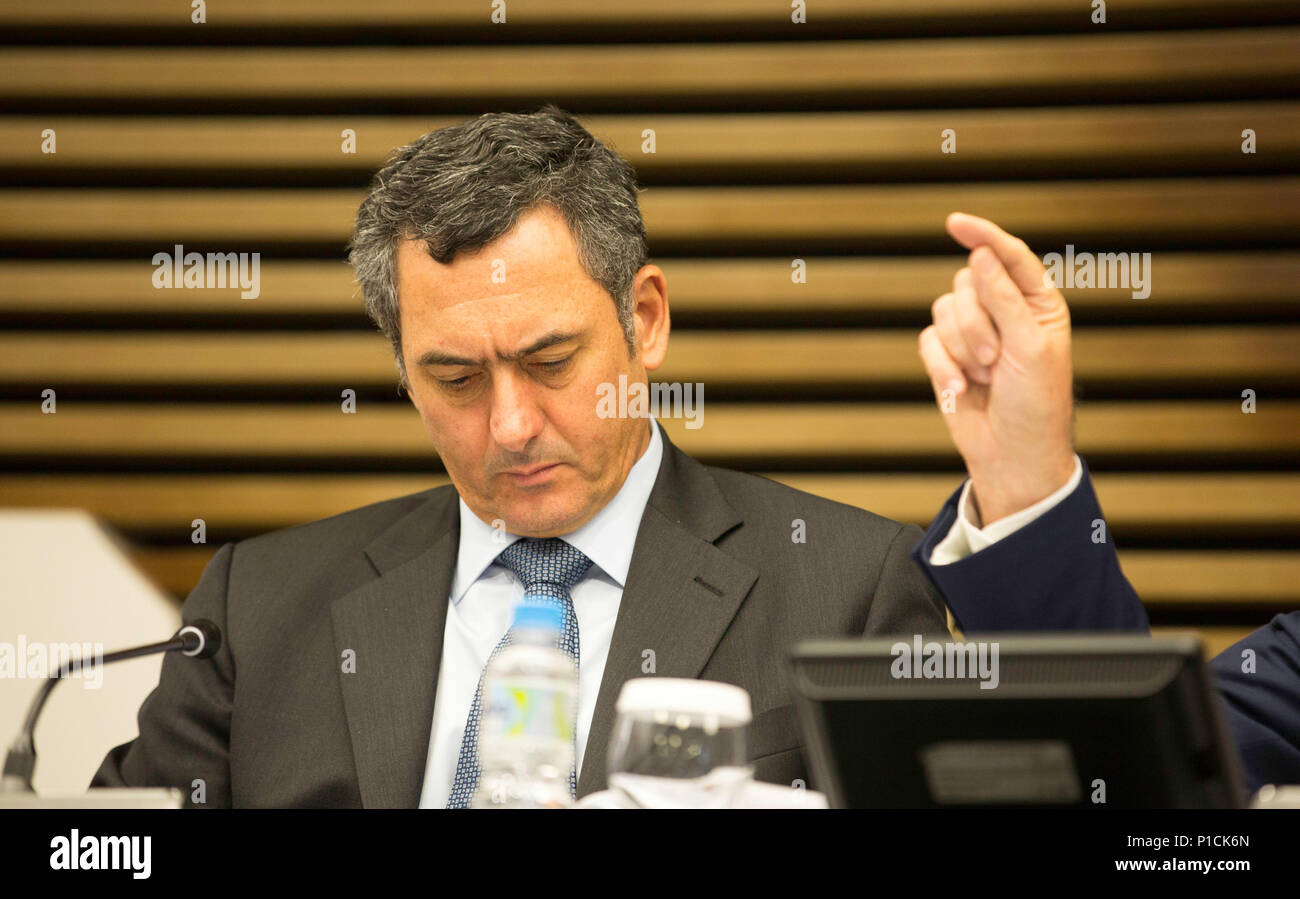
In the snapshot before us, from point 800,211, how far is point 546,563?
1.59 meters

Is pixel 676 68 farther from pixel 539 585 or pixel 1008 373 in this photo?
pixel 1008 373

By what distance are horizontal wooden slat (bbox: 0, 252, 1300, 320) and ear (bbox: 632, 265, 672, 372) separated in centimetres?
111

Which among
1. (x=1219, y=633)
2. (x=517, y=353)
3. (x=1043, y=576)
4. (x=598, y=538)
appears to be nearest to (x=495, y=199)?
(x=517, y=353)

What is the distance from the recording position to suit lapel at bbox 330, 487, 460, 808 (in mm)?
1695

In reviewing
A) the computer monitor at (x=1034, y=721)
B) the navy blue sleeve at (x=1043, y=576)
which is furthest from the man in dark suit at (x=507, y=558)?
the computer monitor at (x=1034, y=721)

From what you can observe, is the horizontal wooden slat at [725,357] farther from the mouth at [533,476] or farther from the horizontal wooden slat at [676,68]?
the mouth at [533,476]

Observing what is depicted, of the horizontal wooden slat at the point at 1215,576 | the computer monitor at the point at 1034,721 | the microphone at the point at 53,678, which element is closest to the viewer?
the computer monitor at the point at 1034,721

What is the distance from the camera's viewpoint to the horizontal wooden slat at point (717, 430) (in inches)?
120

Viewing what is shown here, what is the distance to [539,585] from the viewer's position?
1.83 m

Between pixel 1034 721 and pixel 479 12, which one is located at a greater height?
pixel 479 12

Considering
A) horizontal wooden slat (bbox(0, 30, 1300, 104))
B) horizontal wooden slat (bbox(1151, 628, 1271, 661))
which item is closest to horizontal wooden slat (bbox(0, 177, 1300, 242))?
horizontal wooden slat (bbox(0, 30, 1300, 104))

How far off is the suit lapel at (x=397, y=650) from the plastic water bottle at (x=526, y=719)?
1.54ft

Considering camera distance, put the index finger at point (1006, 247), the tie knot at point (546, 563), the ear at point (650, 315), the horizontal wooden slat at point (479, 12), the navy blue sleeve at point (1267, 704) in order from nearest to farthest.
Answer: the index finger at point (1006, 247), the navy blue sleeve at point (1267, 704), the tie knot at point (546, 563), the ear at point (650, 315), the horizontal wooden slat at point (479, 12)
